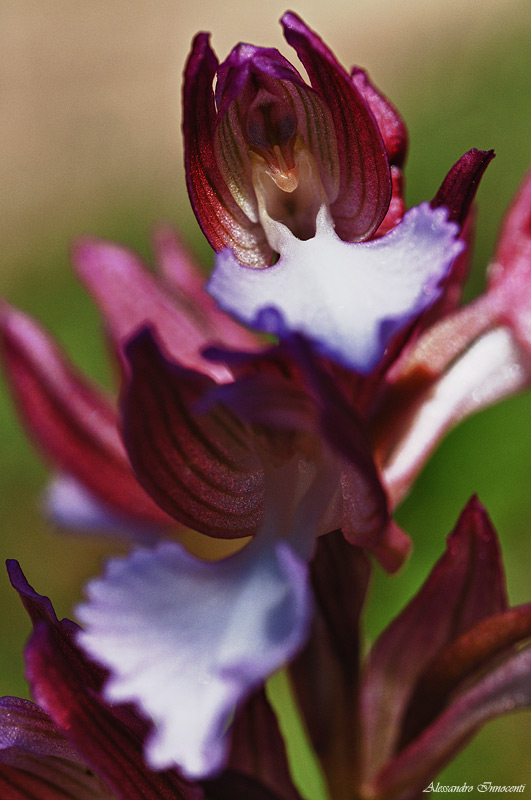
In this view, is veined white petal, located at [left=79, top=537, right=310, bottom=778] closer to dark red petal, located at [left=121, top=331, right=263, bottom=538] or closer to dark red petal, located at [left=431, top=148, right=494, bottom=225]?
dark red petal, located at [left=121, top=331, right=263, bottom=538]

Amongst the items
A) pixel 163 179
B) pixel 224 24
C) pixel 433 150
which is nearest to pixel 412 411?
pixel 433 150

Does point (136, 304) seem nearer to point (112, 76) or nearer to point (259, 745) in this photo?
point (259, 745)

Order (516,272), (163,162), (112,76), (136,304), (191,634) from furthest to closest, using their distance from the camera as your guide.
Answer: (112,76)
(163,162)
(136,304)
(516,272)
(191,634)

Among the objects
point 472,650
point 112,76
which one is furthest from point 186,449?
point 112,76

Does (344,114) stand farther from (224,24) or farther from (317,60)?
(224,24)

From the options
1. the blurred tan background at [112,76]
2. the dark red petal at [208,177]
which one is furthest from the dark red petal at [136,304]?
the blurred tan background at [112,76]

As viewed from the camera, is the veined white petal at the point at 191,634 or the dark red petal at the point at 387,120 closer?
the veined white petal at the point at 191,634

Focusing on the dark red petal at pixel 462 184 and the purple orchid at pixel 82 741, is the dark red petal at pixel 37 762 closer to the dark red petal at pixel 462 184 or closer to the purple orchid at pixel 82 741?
the purple orchid at pixel 82 741
